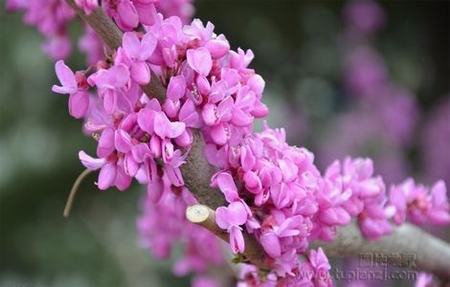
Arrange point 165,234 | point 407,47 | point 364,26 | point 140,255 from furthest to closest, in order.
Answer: point 407,47
point 364,26
point 140,255
point 165,234

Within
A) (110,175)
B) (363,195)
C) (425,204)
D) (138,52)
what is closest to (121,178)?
(110,175)

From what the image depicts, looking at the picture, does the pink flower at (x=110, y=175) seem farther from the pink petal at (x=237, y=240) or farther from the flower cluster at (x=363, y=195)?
the flower cluster at (x=363, y=195)

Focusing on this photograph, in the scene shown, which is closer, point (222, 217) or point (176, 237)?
point (222, 217)

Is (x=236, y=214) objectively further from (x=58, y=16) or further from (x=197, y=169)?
(x=58, y=16)

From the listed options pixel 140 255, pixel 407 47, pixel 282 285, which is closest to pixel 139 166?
pixel 282 285

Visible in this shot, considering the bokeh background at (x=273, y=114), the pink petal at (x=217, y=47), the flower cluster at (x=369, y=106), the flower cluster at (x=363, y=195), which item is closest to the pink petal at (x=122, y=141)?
the pink petal at (x=217, y=47)

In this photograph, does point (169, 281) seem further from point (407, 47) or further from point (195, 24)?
point (195, 24)
